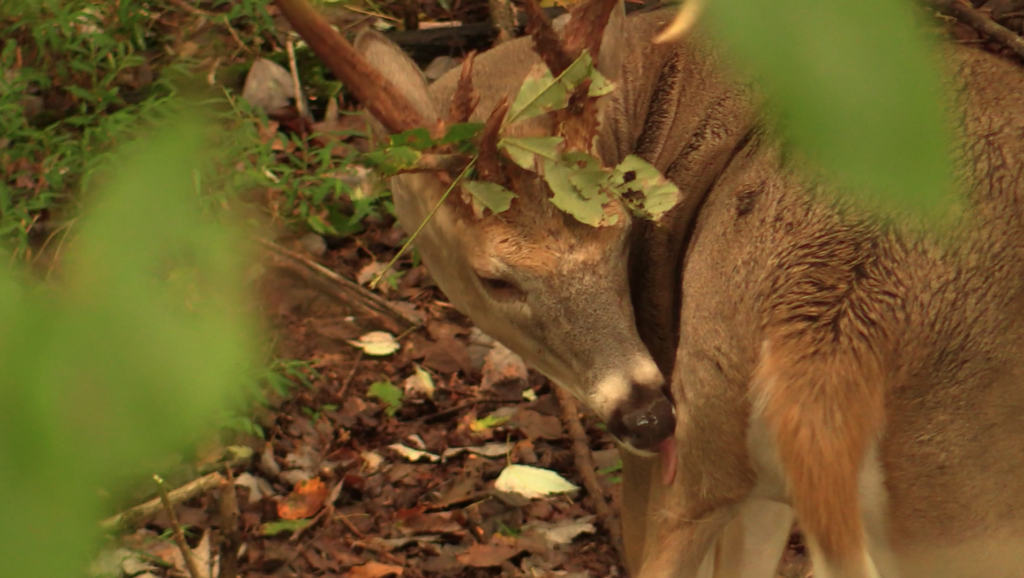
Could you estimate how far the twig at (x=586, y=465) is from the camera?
4062mm

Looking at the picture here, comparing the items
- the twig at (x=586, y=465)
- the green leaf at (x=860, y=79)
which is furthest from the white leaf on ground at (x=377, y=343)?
the green leaf at (x=860, y=79)

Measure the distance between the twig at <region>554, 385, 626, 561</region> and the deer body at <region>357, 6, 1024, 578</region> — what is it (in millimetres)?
1147

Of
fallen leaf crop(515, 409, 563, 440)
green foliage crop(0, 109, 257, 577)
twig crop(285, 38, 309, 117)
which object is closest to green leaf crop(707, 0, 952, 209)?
green foliage crop(0, 109, 257, 577)

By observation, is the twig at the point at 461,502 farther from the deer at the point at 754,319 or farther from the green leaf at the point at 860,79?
the green leaf at the point at 860,79

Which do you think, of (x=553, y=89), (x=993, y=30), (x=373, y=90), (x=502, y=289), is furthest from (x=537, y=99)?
(x=993, y=30)

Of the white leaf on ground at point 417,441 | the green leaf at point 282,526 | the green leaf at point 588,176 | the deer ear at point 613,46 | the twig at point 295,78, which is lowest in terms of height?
the white leaf on ground at point 417,441

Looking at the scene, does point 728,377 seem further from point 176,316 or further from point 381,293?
point 381,293

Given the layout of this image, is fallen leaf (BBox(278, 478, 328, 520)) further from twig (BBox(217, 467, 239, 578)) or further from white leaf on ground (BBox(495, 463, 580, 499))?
twig (BBox(217, 467, 239, 578))

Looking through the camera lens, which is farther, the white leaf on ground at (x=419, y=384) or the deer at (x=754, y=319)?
the white leaf on ground at (x=419, y=384)

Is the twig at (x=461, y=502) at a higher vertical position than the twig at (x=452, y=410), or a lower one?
higher

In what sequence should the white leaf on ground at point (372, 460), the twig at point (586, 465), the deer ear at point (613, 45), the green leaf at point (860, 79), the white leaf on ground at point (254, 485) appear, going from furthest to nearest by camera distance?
the white leaf on ground at point (372, 460) < the white leaf on ground at point (254, 485) < the twig at point (586, 465) < the deer ear at point (613, 45) < the green leaf at point (860, 79)

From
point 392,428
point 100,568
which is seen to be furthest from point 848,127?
point 392,428

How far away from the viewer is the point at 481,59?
3.38 m

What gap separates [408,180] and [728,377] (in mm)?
1302
